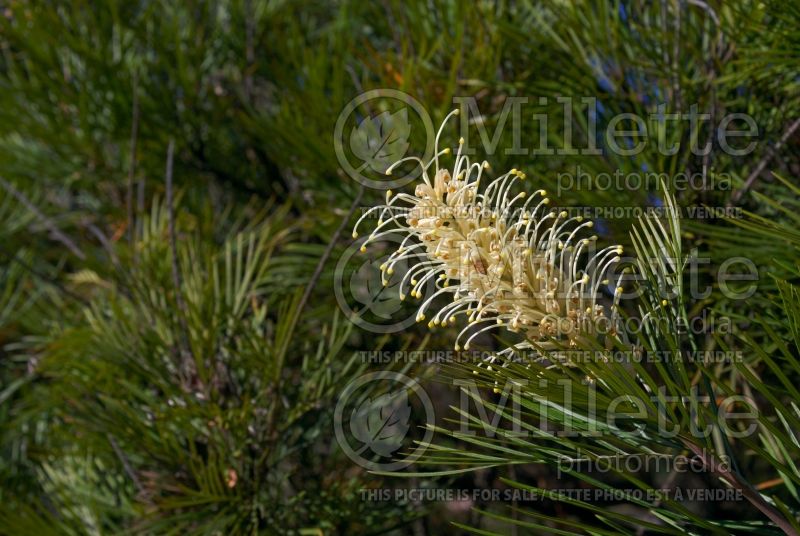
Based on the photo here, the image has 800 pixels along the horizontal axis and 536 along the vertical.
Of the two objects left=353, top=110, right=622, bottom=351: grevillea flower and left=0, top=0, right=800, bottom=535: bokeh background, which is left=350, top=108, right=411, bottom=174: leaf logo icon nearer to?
left=0, top=0, right=800, bottom=535: bokeh background

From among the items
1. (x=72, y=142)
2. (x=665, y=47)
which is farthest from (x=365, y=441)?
(x=72, y=142)

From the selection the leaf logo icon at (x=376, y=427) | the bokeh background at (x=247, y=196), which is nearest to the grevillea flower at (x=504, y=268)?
the bokeh background at (x=247, y=196)

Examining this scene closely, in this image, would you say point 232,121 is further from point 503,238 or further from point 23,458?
point 503,238

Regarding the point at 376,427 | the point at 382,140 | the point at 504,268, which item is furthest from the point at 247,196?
the point at 504,268

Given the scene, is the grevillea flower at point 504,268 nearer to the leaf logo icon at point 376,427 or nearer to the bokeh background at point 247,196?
the bokeh background at point 247,196

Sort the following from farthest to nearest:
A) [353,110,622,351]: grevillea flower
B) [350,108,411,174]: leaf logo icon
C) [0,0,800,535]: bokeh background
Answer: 1. [350,108,411,174]: leaf logo icon
2. [0,0,800,535]: bokeh background
3. [353,110,622,351]: grevillea flower

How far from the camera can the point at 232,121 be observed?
3.98ft

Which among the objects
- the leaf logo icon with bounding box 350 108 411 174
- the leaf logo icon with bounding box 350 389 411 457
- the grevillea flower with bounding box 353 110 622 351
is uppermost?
the leaf logo icon with bounding box 350 108 411 174

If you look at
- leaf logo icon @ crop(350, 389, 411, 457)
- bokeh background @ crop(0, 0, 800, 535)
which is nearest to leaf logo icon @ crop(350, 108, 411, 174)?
bokeh background @ crop(0, 0, 800, 535)

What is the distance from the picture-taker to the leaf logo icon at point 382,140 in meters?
0.87

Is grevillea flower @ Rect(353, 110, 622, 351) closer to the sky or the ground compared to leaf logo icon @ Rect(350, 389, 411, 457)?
closer to the sky

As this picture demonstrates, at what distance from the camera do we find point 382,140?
35.4 inches

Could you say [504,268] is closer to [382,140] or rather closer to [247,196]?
[382,140]

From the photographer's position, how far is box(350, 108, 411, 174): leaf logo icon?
874 mm
